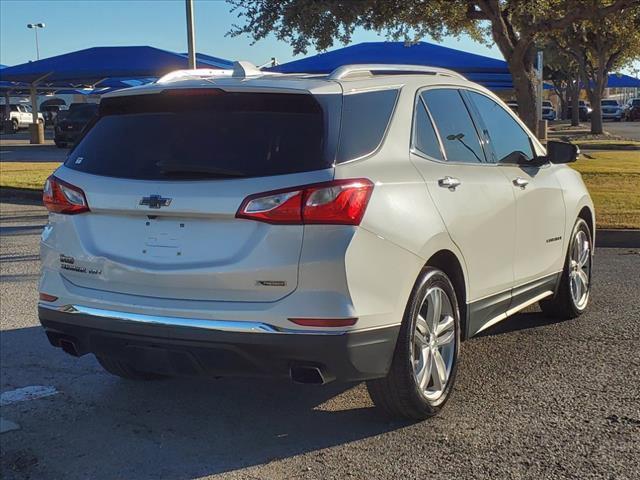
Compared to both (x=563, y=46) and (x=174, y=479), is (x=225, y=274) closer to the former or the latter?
(x=174, y=479)

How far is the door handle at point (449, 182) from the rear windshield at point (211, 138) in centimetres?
90

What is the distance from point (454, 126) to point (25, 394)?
311 centimetres

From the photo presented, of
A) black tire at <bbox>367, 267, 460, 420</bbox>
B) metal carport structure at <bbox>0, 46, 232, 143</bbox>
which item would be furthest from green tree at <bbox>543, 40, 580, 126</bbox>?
black tire at <bbox>367, 267, 460, 420</bbox>

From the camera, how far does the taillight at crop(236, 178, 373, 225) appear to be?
136 inches

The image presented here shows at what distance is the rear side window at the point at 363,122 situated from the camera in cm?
368

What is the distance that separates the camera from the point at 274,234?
347cm

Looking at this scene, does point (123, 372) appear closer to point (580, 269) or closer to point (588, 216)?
point (580, 269)

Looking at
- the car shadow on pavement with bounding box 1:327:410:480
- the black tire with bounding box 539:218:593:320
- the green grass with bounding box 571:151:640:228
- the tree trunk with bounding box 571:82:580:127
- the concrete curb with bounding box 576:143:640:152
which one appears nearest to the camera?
the car shadow on pavement with bounding box 1:327:410:480

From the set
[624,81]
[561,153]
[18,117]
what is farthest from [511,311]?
[18,117]

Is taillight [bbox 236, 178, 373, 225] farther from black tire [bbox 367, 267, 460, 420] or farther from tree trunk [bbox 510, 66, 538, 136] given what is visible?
tree trunk [bbox 510, 66, 538, 136]

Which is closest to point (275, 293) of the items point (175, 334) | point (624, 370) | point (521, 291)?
point (175, 334)

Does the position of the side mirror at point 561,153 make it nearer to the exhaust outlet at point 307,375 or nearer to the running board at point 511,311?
the running board at point 511,311

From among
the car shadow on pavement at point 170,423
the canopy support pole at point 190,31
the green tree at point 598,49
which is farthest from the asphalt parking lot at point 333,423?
the green tree at point 598,49

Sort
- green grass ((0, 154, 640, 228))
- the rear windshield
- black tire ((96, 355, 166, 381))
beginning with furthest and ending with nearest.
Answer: green grass ((0, 154, 640, 228)) → black tire ((96, 355, 166, 381)) → the rear windshield
